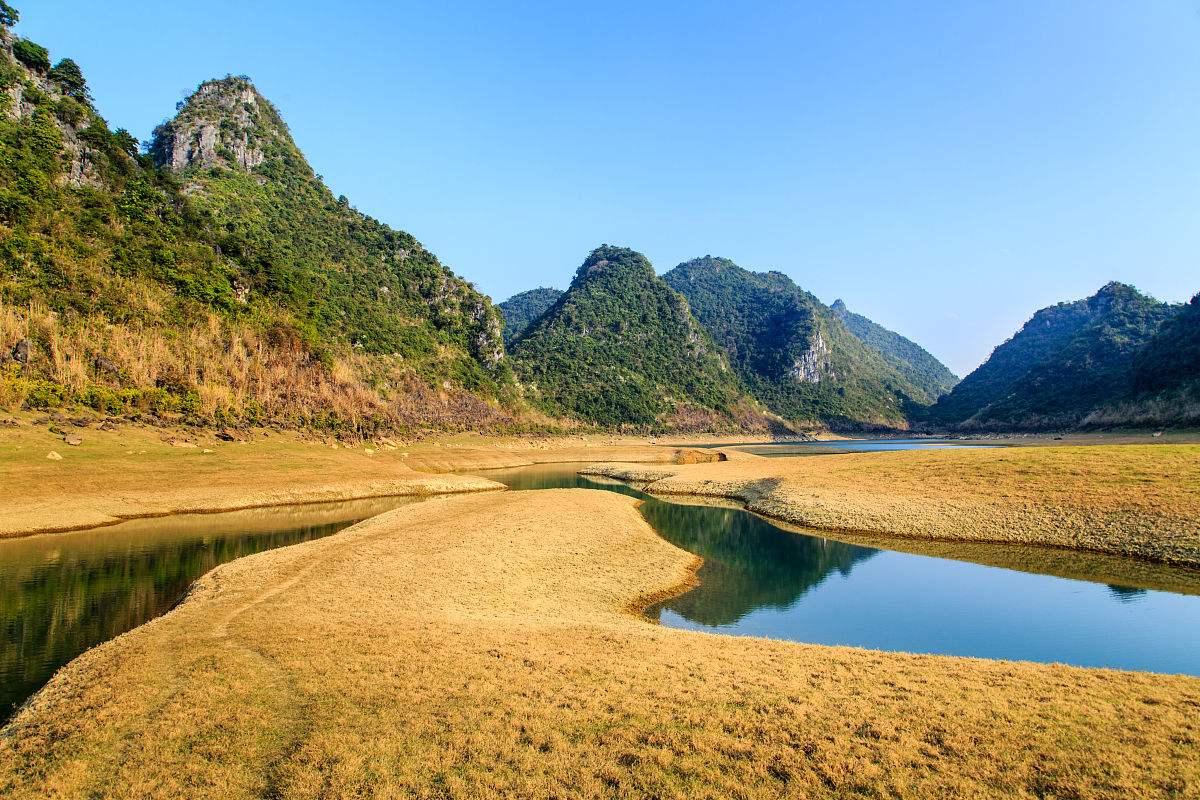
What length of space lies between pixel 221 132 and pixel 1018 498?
168633 mm

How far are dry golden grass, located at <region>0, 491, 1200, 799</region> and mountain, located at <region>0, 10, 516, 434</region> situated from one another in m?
47.9

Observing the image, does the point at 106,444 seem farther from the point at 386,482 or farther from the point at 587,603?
the point at 587,603

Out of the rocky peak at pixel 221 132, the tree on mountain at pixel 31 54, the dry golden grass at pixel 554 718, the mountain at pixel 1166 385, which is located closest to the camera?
the dry golden grass at pixel 554 718

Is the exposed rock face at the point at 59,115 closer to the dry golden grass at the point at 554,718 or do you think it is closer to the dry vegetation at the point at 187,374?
the dry vegetation at the point at 187,374

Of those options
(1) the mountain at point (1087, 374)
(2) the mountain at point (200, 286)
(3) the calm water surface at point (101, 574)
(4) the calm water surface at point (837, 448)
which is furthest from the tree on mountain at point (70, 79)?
(1) the mountain at point (1087, 374)

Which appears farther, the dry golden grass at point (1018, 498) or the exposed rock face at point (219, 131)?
the exposed rock face at point (219, 131)

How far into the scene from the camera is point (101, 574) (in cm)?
2227

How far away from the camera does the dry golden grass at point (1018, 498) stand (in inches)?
1113

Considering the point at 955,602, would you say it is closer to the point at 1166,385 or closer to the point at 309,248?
the point at 1166,385

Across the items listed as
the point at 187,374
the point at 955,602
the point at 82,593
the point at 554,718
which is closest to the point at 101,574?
the point at 82,593

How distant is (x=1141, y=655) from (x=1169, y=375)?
402 ft

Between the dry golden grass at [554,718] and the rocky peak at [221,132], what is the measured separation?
14816 centimetres

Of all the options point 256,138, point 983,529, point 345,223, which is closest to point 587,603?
point 983,529

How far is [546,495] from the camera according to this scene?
Result: 42719 mm
